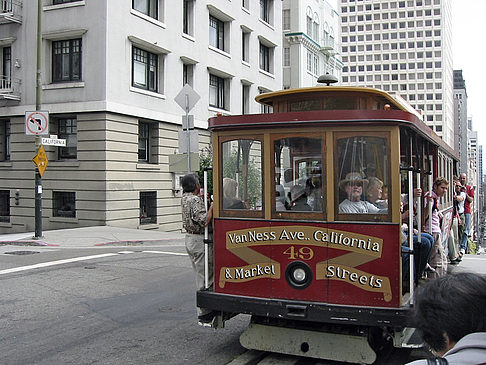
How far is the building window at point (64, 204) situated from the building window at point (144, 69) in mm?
5390

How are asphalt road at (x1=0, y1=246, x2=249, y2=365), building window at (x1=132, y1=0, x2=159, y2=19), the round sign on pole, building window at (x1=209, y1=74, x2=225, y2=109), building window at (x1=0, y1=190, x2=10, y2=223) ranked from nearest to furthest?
asphalt road at (x1=0, y1=246, x2=249, y2=365)
the round sign on pole
building window at (x1=132, y1=0, x2=159, y2=19)
building window at (x1=0, y1=190, x2=10, y2=223)
building window at (x1=209, y1=74, x2=225, y2=109)

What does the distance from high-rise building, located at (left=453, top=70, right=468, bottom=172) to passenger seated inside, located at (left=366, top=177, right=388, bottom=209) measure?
14991 cm

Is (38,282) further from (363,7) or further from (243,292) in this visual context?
(363,7)

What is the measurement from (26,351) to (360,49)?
13718 cm

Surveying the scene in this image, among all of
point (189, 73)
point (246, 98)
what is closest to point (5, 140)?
point (189, 73)

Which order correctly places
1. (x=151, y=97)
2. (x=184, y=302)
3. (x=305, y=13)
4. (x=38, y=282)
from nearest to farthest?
(x=184, y=302) → (x=38, y=282) → (x=151, y=97) → (x=305, y=13)

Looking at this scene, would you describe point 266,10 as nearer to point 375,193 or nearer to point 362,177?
point 362,177

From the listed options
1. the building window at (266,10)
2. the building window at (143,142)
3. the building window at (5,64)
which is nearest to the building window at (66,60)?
the building window at (5,64)

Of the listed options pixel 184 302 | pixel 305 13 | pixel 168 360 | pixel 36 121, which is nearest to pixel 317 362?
pixel 168 360

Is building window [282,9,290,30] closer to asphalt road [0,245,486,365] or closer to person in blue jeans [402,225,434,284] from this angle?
asphalt road [0,245,486,365]

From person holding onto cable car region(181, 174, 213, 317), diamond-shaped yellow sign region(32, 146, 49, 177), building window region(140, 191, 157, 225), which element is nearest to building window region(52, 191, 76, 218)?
building window region(140, 191, 157, 225)

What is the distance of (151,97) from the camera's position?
23344mm

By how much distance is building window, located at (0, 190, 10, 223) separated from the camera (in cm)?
2361

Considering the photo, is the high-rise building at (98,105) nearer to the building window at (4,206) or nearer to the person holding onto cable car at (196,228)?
the building window at (4,206)
